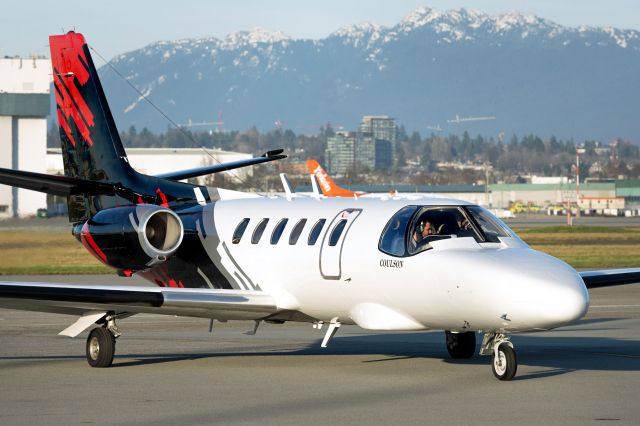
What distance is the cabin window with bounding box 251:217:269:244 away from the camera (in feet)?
62.6

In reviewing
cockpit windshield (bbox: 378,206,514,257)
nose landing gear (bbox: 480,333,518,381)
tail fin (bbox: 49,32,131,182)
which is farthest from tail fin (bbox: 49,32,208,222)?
nose landing gear (bbox: 480,333,518,381)

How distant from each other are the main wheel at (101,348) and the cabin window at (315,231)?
327 centimetres

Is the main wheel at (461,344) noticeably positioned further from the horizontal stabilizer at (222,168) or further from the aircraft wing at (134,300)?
the horizontal stabilizer at (222,168)

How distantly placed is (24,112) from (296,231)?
11009 cm

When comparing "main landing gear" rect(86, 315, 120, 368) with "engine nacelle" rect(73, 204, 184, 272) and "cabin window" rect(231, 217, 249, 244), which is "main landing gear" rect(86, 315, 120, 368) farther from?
"cabin window" rect(231, 217, 249, 244)

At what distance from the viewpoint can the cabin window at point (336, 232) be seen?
57.9 feet

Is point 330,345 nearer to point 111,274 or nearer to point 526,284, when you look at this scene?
point 526,284

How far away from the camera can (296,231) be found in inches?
728

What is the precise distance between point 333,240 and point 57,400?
4.91 metres

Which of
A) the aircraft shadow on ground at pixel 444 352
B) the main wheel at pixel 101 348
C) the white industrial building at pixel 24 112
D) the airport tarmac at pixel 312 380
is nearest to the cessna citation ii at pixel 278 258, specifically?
the main wheel at pixel 101 348

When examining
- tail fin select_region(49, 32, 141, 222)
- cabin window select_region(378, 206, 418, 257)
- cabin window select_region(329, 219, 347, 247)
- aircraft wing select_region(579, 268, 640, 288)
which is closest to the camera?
cabin window select_region(378, 206, 418, 257)

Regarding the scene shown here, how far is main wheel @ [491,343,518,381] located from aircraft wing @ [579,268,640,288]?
9.81 ft

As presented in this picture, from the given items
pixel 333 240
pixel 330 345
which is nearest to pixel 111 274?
pixel 330 345

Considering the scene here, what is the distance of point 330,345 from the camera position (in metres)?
21.1
